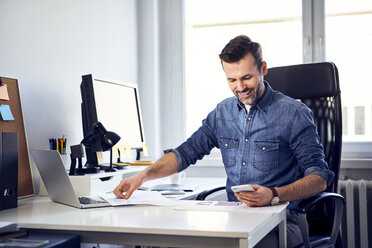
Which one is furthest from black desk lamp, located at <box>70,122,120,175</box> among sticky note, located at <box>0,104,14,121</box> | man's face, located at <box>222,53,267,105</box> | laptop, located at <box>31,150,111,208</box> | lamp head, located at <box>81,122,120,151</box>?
man's face, located at <box>222,53,267,105</box>

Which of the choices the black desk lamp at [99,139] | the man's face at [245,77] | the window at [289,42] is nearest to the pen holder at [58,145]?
the black desk lamp at [99,139]

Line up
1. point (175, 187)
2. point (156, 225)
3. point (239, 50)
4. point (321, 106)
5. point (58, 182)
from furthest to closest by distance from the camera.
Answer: point (175, 187), point (321, 106), point (239, 50), point (58, 182), point (156, 225)

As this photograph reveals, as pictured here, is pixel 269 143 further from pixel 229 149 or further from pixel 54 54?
pixel 54 54

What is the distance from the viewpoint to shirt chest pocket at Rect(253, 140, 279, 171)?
5.79ft

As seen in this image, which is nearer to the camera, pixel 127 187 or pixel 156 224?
pixel 156 224

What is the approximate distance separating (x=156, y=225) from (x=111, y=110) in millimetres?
1048

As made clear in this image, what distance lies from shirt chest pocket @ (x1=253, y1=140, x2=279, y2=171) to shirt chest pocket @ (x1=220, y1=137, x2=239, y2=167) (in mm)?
91

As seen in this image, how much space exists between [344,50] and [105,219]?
7.17 feet

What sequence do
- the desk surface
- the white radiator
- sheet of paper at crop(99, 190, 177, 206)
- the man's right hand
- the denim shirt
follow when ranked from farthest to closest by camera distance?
the white radiator < the denim shirt < the man's right hand < sheet of paper at crop(99, 190, 177, 206) < the desk surface

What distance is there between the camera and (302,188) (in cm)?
157

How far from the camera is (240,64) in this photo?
5.79 ft

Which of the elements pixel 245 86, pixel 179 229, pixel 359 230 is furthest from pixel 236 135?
pixel 359 230

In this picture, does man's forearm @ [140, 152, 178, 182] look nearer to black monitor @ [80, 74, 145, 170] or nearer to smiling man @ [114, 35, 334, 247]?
smiling man @ [114, 35, 334, 247]

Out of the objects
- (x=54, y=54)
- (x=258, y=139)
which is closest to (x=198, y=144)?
(x=258, y=139)
